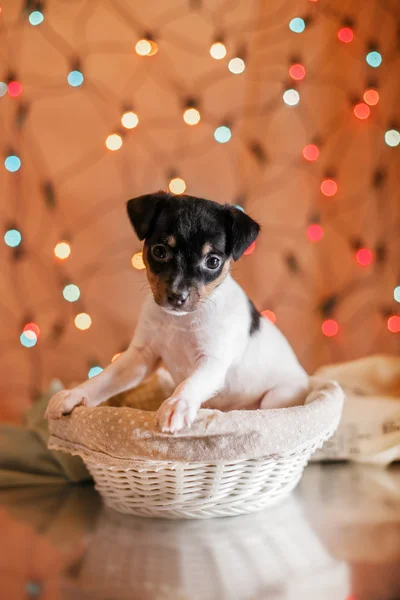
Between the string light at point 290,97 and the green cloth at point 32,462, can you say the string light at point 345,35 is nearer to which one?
the string light at point 290,97

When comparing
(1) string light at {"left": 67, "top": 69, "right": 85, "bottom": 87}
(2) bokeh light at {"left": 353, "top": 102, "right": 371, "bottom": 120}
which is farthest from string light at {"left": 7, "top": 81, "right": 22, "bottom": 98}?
(2) bokeh light at {"left": 353, "top": 102, "right": 371, "bottom": 120}

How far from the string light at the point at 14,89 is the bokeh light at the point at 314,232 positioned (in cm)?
132

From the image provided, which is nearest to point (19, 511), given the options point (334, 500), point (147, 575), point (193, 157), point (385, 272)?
point (147, 575)

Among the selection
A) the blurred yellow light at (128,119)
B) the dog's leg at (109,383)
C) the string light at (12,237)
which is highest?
the blurred yellow light at (128,119)

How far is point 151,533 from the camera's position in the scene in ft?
5.26

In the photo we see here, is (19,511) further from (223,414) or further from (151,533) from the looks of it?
(223,414)

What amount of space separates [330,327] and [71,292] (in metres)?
1.14

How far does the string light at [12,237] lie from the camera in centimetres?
255

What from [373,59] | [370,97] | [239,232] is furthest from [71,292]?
[373,59]

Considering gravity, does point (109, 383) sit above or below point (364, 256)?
above

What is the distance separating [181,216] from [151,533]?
0.80 metres

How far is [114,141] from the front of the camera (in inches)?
103

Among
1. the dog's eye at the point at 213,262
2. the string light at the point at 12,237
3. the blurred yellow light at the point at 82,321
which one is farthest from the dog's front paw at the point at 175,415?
the string light at the point at 12,237

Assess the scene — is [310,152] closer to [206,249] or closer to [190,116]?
[190,116]
